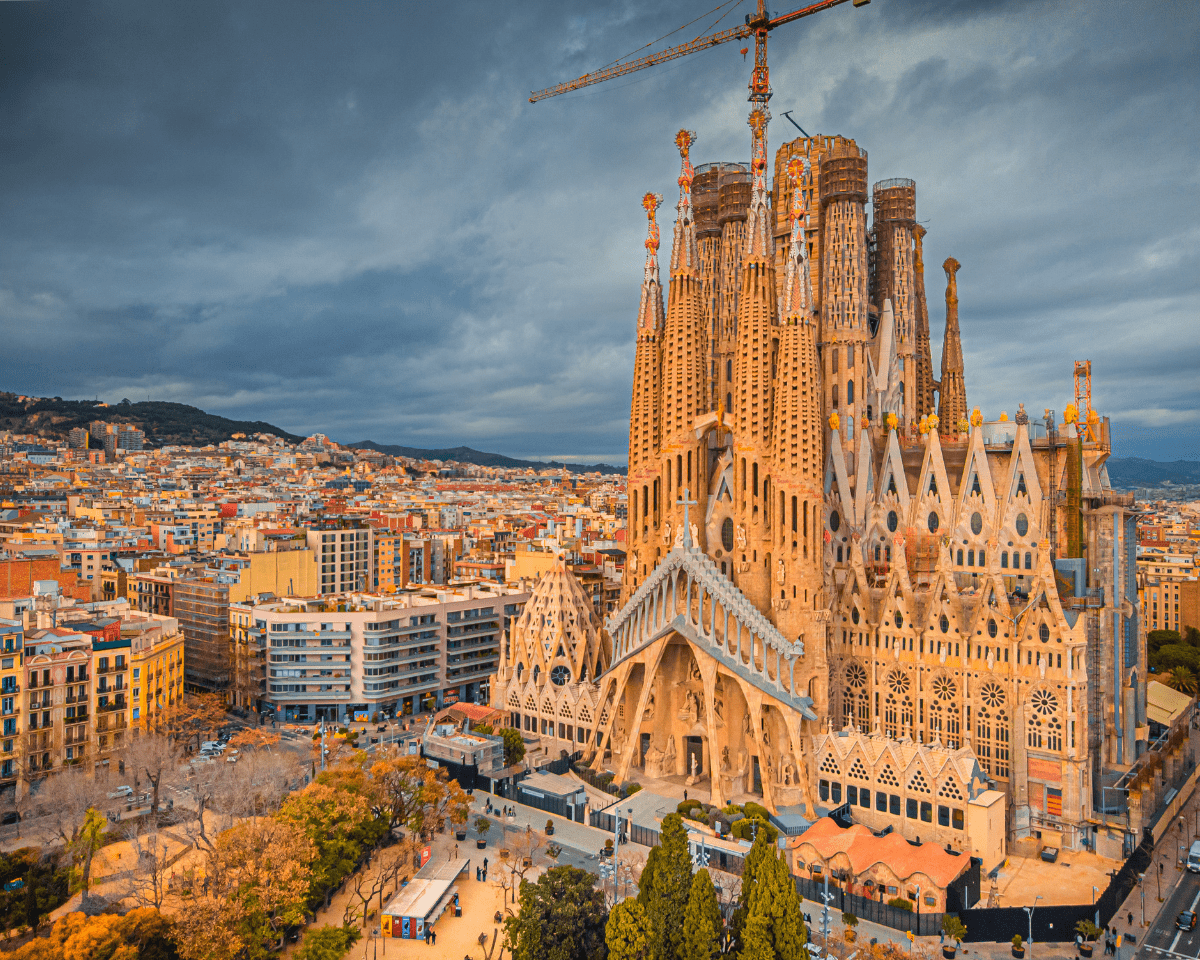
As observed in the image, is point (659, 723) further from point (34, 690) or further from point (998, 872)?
point (34, 690)

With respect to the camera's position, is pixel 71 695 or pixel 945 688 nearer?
pixel 945 688

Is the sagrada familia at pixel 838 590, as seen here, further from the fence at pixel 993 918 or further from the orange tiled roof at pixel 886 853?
the fence at pixel 993 918

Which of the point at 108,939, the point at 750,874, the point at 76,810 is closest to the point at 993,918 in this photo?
the point at 750,874

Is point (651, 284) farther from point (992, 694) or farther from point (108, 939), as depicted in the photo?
point (108, 939)

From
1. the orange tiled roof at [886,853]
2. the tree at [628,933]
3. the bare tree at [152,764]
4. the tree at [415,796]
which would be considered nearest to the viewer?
the tree at [628,933]

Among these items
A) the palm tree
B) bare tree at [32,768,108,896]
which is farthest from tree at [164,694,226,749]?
the palm tree

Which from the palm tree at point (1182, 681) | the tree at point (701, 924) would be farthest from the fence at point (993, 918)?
the palm tree at point (1182, 681)

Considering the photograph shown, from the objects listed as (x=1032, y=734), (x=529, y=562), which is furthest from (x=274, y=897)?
(x=529, y=562)
